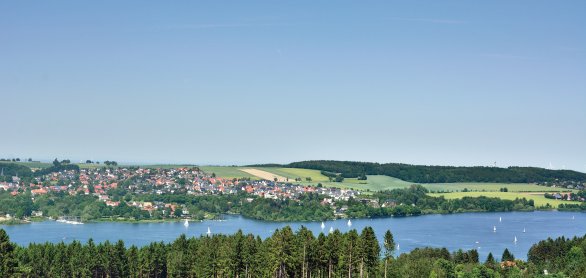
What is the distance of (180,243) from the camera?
5784cm

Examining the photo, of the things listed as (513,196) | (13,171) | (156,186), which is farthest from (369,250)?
(13,171)

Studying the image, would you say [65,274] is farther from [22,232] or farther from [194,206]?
[194,206]

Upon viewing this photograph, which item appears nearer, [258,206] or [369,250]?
[369,250]

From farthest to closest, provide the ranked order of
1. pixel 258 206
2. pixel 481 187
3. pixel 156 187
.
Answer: pixel 481 187 < pixel 156 187 < pixel 258 206

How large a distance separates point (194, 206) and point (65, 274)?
3899 inches

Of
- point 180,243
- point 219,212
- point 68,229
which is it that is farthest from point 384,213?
point 180,243

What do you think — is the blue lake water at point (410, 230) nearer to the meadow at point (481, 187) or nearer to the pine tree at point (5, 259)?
the meadow at point (481, 187)

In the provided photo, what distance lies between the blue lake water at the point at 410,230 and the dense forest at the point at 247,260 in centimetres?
3559

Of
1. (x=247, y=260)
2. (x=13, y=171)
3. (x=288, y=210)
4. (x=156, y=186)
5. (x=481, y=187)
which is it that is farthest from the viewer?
(x=481, y=187)

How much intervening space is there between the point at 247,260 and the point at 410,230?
72.9 meters

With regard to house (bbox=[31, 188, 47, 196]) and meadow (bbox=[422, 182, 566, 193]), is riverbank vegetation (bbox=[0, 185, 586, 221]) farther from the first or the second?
meadow (bbox=[422, 182, 566, 193])

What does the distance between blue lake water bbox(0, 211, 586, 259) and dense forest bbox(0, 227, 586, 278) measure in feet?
117

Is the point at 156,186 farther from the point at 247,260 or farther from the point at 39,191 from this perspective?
the point at 247,260

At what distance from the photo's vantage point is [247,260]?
49.0 m
